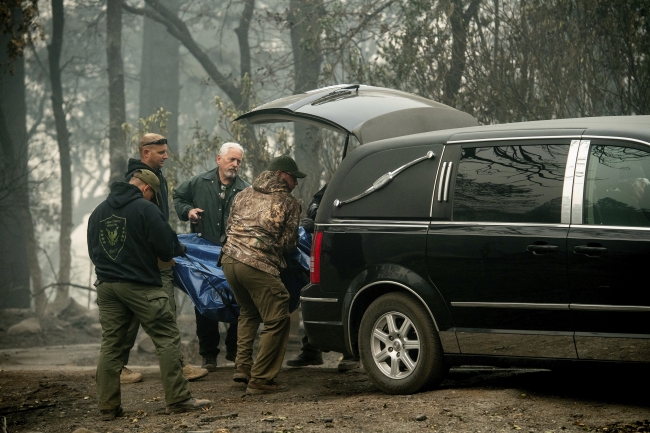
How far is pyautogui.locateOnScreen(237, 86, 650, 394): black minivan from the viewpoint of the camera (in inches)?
237

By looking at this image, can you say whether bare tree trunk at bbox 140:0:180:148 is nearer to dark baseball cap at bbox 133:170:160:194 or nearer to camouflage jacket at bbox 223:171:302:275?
camouflage jacket at bbox 223:171:302:275

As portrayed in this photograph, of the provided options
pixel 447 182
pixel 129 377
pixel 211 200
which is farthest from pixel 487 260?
pixel 129 377

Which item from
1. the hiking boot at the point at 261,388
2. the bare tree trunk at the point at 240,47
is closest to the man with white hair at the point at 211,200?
the hiking boot at the point at 261,388

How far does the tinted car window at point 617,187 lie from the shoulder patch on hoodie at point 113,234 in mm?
3206

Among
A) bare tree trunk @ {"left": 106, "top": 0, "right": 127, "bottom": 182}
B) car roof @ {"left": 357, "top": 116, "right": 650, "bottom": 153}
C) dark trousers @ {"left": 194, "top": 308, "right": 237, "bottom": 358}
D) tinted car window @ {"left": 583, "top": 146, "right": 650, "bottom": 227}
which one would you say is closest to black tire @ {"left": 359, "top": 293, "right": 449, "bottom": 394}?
car roof @ {"left": 357, "top": 116, "right": 650, "bottom": 153}

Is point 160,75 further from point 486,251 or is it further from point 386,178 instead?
point 486,251

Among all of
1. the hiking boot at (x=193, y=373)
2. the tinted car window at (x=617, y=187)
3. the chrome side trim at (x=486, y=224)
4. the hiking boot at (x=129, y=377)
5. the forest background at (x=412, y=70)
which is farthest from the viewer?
the forest background at (x=412, y=70)

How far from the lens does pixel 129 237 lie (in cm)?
700

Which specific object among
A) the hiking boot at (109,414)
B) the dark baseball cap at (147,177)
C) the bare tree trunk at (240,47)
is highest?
the bare tree trunk at (240,47)

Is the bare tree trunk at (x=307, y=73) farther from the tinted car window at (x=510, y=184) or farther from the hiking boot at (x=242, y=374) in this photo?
the tinted car window at (x=510, y=184)

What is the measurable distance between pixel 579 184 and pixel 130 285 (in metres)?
3.20

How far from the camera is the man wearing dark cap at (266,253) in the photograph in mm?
7688

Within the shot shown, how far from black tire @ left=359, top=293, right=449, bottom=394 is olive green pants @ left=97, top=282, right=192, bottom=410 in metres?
1.36

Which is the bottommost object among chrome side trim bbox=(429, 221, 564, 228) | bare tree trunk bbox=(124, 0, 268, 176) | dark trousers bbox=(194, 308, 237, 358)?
dark trousers bbox=(194, 308, 237, 358)
